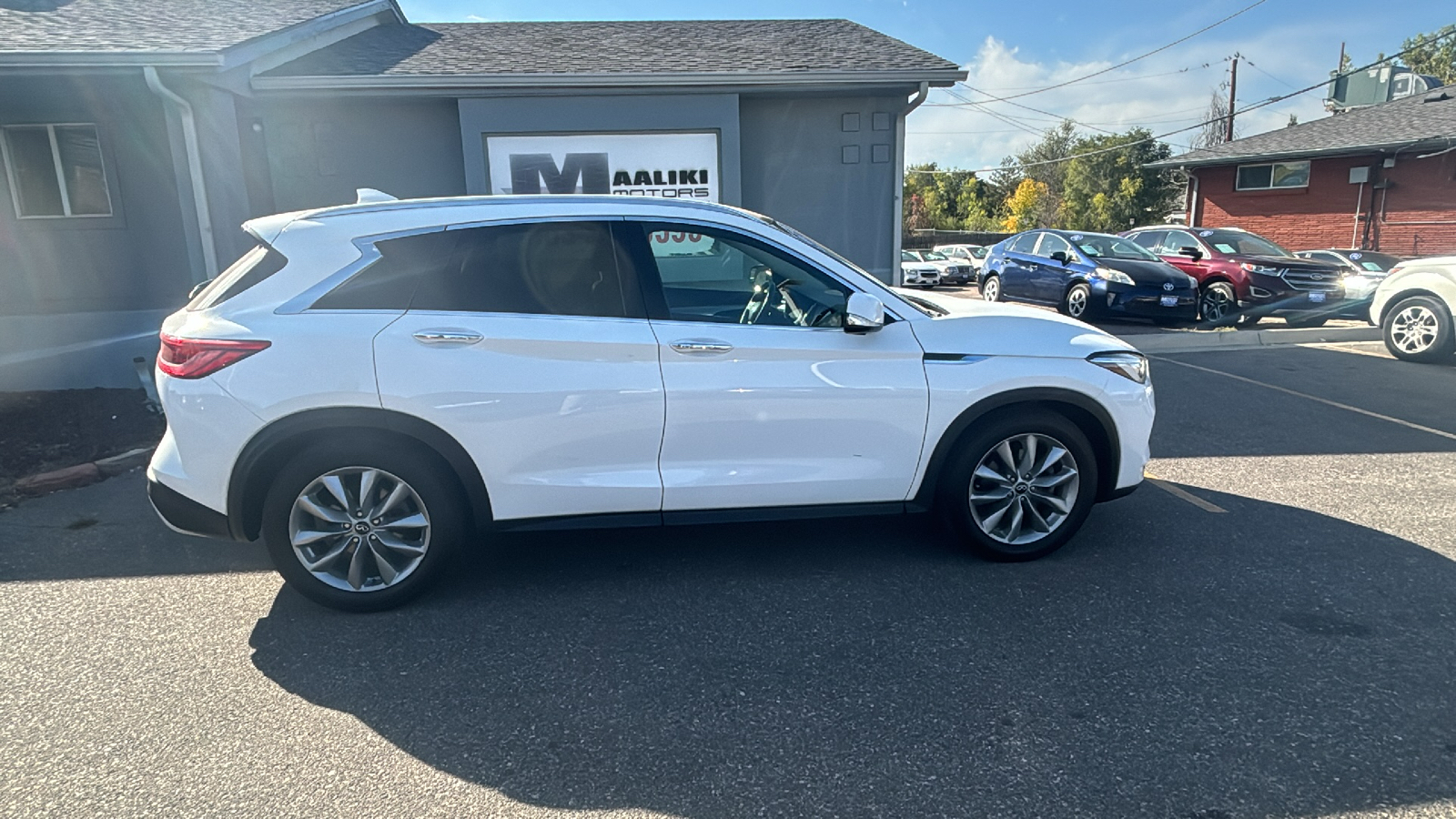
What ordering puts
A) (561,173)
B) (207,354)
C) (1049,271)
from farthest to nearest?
1. (1049,271)
2. (561,173)
3. (207,354)

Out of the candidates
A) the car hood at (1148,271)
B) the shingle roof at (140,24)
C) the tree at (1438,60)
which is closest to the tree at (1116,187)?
the tree at (1438,60)

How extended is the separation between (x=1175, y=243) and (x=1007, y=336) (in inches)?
501

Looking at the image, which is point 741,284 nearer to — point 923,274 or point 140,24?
point 140,24

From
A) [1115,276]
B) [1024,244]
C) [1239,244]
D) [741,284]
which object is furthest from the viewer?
[1024,244]

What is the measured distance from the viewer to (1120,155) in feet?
152

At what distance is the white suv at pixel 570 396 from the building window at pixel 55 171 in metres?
8.11

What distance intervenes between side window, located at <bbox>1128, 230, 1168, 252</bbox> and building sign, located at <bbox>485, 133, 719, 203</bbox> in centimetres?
917

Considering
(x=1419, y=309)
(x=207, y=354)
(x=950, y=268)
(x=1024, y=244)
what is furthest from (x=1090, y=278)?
(x=950, y=268)

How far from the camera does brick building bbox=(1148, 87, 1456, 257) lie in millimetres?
20359

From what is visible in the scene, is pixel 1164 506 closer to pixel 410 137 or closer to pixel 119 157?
pixel 410 137

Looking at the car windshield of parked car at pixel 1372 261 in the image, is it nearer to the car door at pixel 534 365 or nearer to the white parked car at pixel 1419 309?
the white parked car at pixel 1419 309

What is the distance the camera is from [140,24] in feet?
30.1

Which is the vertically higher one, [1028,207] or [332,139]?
[1028,207]

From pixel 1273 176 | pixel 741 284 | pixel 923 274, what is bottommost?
pixel 923 274
